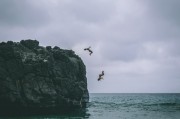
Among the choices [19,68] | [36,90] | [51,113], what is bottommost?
[51,113]

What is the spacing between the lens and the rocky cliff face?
185 feet

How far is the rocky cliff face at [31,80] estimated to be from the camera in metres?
56.4

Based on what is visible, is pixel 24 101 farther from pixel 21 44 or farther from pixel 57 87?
pixel 21 44

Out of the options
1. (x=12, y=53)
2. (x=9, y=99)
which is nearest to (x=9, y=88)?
(x=9, y=99)

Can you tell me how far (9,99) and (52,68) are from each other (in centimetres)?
1304

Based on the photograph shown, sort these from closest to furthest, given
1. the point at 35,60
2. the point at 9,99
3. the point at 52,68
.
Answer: the point at 9,99, the point at 35,60, the point at 52,68

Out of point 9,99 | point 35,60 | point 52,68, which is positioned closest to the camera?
point 9,99

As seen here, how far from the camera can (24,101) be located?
5691 cm

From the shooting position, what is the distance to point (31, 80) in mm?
58344

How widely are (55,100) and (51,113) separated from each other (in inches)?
135

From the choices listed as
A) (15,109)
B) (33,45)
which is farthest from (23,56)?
(15,109)

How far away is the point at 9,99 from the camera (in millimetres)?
55219

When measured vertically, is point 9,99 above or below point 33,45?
below

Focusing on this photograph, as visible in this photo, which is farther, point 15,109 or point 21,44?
point 21,44
